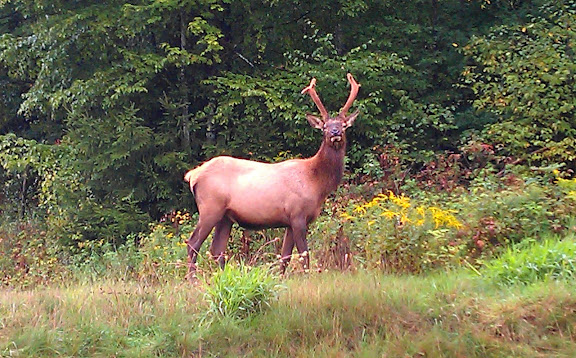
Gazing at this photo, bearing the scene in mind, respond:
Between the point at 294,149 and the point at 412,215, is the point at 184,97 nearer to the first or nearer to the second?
the point at 294,149

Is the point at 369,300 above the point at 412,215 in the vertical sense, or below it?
below

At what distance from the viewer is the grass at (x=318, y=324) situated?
6.50 m

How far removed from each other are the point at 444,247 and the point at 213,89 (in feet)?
25.5

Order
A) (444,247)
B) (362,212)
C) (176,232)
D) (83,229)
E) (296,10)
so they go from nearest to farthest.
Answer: (444,247) < (362,212) < (176,232) < (83,229) < (296,10)

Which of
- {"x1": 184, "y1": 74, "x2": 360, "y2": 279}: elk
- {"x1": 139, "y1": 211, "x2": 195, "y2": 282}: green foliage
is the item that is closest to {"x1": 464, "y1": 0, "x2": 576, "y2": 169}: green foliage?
{"x1": 184, "y1": 74, "x2": 360, "y2": 279}: elk

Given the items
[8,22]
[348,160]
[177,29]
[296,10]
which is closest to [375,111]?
[348,160]

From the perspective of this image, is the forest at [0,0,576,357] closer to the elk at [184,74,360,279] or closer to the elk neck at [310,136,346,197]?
the elk at [184,74,360,279]

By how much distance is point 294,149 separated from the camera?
15.4m

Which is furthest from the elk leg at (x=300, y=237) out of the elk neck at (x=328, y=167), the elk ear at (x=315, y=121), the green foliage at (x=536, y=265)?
the green foliage at (x=536, y=265)

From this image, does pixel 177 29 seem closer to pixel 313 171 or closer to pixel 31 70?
pixel 31 70

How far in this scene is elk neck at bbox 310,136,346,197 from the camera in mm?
9414

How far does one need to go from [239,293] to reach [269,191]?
8.04 feet

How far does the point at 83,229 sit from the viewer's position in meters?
14.1

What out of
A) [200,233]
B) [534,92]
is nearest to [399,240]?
[200,233]
